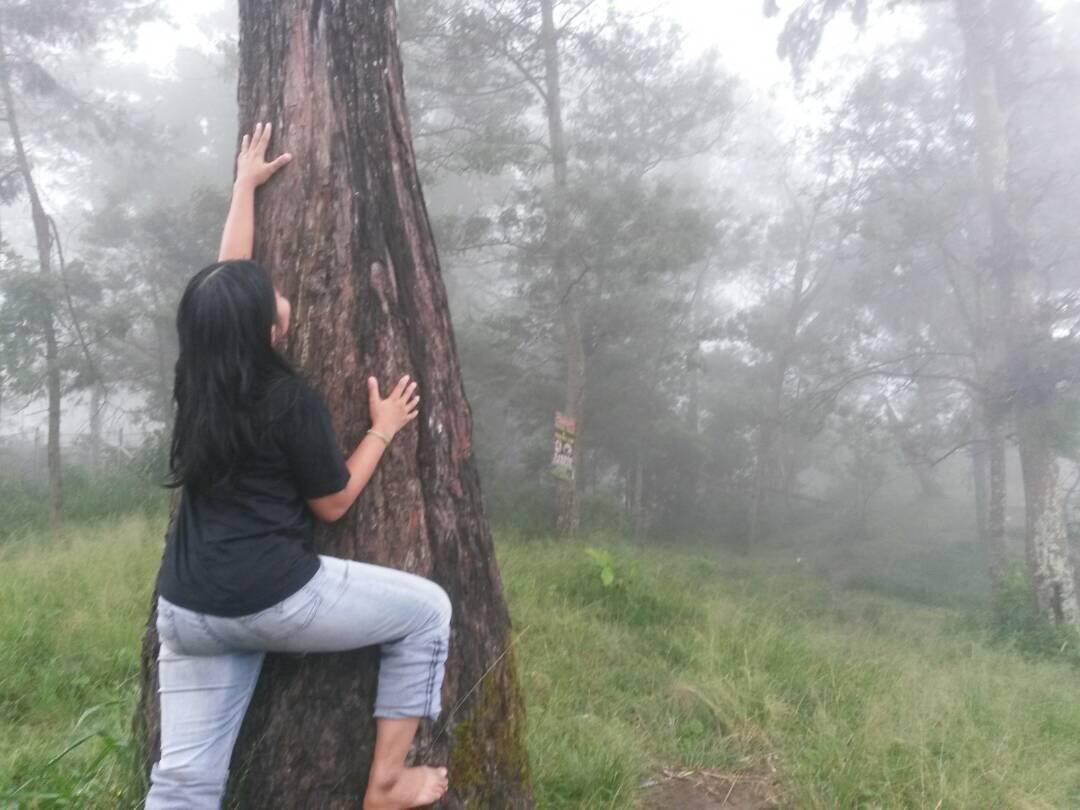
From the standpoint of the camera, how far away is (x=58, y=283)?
531 inches

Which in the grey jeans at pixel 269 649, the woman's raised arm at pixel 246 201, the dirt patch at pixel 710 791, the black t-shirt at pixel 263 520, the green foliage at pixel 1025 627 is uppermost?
the woman's raised arm at pixel 246 201

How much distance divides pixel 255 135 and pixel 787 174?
24908mm

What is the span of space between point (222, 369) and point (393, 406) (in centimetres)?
64

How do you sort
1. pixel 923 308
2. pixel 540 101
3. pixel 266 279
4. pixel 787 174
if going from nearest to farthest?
pixel 266 279 < pixel 540 101 < pixel 923 308 < pixel 787 174

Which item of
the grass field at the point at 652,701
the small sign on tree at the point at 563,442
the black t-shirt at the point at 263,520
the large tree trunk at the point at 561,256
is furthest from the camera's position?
the large tree trunk at the point at 561,256

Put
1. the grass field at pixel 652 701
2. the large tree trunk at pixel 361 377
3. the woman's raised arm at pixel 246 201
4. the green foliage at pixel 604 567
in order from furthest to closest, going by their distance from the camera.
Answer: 1. the green foliage at pixel 604 567
2. the grass field at pixel 652 701
3. the woman's raised arm at pixel 246 201
4. the large tree trunk at pixel 361 377

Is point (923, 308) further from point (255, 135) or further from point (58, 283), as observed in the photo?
point (255, 135)

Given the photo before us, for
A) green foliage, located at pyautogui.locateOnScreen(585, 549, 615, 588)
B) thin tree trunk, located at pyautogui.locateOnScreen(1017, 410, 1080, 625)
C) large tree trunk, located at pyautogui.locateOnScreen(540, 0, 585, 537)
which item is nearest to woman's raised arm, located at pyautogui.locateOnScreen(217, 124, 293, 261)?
green foliage, located at pyautogui.locateOnScreen(585, 549, 615, 588)

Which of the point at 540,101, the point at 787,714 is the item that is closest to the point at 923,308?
the point at 540,101

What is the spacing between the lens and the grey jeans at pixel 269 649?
2.42 m

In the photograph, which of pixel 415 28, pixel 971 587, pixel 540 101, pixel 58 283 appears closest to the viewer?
pixel 58 283

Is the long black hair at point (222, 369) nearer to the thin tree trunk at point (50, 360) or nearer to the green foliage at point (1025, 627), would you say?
the thin tree trunk at point (50, 360)

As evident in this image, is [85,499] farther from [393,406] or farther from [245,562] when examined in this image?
[245,562]

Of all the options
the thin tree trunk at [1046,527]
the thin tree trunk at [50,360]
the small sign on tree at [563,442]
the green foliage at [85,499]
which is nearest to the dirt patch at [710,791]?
the small sign on tree at [563,442]
